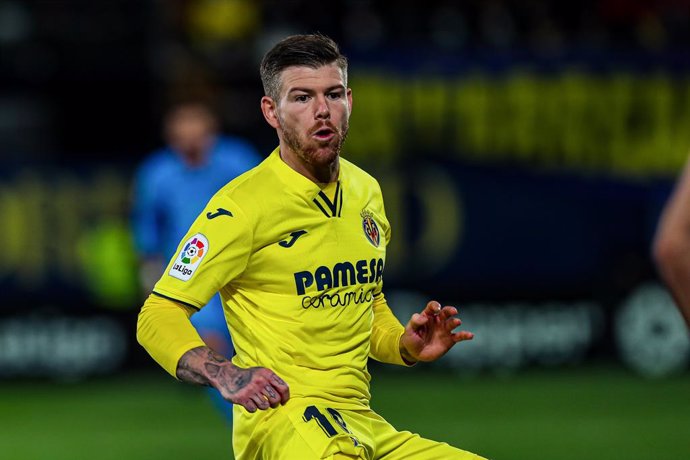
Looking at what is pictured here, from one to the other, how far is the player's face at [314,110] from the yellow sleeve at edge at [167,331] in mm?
732

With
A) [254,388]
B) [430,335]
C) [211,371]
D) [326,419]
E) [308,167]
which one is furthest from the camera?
[430,335]

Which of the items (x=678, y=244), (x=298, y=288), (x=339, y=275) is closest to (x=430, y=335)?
(x=339, y=275)

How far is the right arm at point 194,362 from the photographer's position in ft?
14.0

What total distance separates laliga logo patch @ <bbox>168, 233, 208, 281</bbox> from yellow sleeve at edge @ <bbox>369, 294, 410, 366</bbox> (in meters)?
0.95

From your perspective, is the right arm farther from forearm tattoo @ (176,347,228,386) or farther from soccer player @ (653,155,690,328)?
soccer player @ (653,155,690,328)

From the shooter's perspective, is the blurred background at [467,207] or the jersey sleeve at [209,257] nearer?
the jersey sleeve at [209,257]

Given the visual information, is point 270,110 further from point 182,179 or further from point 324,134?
point 182,179

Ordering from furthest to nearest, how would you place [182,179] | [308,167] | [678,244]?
[182,179]
[308,167]
[678,244]

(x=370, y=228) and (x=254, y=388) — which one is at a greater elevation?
(x=370, y=228)

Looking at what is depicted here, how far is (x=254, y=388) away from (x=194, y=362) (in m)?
0.32

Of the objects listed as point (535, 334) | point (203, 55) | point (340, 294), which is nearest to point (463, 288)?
point (535, 334)

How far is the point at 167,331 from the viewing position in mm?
4613

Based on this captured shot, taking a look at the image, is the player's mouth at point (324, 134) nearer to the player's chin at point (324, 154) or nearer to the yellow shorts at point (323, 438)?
the player's chin at point (324, 154)

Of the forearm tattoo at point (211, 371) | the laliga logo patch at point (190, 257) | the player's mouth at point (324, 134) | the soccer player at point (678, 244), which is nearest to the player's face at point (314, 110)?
the player's mouth at point (324, 134)
